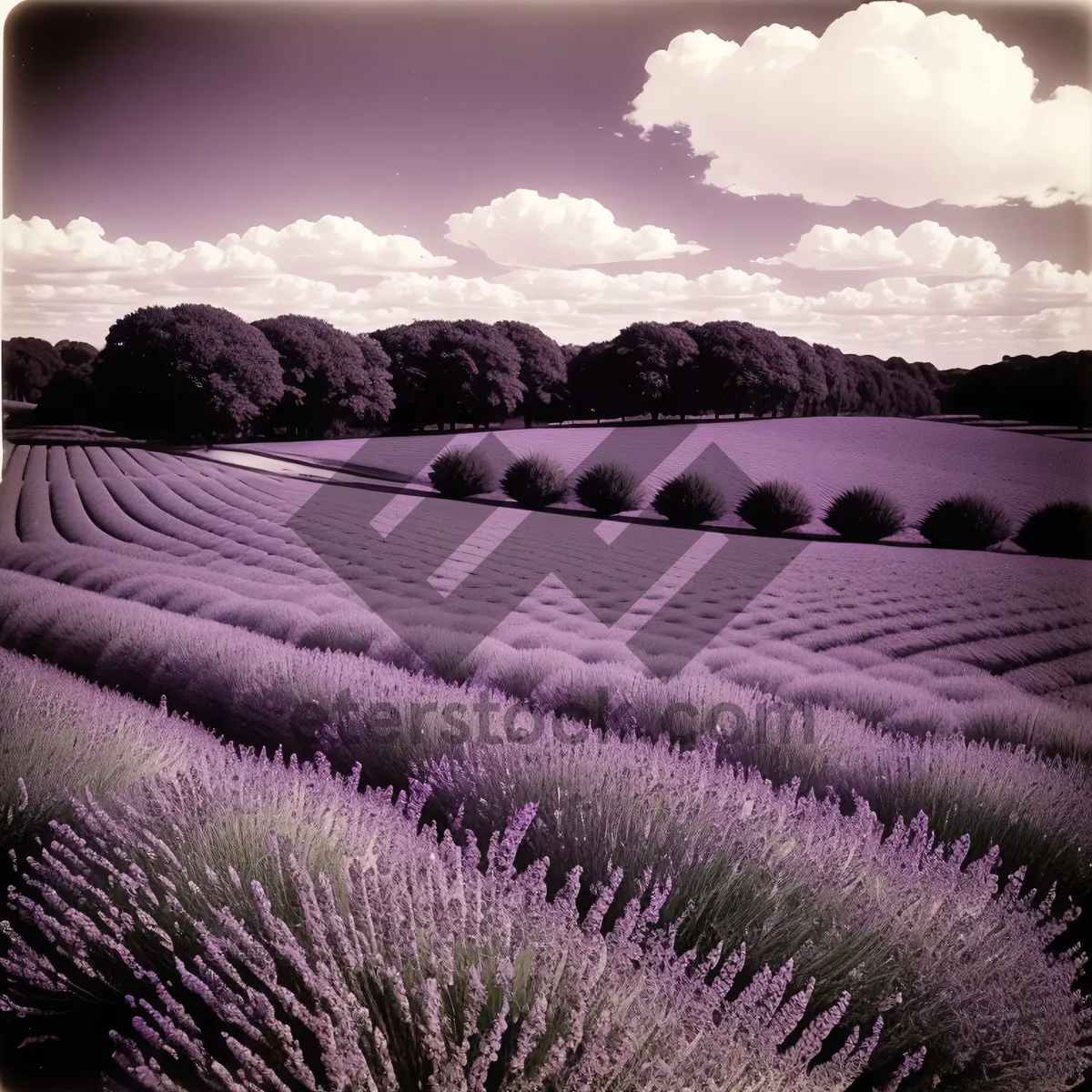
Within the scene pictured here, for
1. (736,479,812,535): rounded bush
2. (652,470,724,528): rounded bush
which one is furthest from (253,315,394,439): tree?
(736,479,812,535): rounded bush

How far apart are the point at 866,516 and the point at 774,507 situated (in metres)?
0.31

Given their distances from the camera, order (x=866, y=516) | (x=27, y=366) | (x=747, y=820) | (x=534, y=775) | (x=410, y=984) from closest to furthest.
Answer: (x=410, y=984)
(x=747, y=820)
(x=534, y=775)
(x=866, y=516)
(x=27, y=366)

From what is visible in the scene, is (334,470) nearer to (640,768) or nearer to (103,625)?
(103,625)

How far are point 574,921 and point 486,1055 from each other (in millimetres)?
299

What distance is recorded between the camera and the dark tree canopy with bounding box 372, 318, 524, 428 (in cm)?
324

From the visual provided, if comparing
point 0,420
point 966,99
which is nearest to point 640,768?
→ point 966,99

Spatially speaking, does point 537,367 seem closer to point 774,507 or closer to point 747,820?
point 774,507

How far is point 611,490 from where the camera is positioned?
124 inches

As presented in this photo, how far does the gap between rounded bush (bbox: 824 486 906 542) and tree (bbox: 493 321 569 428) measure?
1.11m

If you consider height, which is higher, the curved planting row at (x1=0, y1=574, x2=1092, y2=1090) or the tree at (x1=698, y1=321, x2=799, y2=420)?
the tree at (x1=698, y1=321, x2=799, y2=420)

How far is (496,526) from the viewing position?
10.6 ft

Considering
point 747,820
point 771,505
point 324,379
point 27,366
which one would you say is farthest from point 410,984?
point 27,366

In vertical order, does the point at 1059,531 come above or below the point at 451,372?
below

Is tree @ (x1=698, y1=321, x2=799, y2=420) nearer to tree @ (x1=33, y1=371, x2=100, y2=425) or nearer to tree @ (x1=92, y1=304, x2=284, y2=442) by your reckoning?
tree @ (x1=92, y1=304, x2=284, y2=442)
